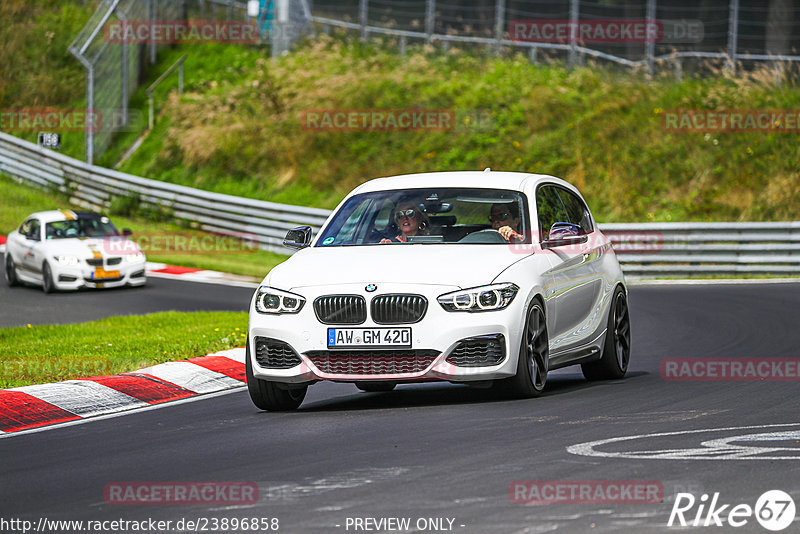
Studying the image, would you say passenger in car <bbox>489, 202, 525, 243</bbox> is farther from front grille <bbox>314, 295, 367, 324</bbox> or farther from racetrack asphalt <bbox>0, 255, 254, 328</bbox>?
racetrack asphalt <bbox>0, 255, 254, 328</bbox>

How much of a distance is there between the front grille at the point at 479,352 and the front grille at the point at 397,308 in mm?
368

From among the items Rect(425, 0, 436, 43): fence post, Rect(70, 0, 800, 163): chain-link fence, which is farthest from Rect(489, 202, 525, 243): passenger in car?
Rect(425, 0, 436, 43): fence post

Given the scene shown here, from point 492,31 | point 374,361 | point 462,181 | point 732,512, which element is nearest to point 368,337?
point 374,361

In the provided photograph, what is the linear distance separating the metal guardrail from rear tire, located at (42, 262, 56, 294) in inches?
258

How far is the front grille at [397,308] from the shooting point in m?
9.10

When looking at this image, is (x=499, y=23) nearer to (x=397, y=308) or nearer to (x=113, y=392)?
(x=113, y=392)

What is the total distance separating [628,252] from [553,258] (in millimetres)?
15218

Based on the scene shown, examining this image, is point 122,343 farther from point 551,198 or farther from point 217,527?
point 217,527

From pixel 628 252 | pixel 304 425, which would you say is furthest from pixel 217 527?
pixel 628 252

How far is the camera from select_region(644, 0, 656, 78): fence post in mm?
31000

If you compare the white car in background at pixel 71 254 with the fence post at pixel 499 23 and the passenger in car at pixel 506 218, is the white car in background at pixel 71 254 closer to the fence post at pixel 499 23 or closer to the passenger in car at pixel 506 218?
the fence post at pixel 499 23

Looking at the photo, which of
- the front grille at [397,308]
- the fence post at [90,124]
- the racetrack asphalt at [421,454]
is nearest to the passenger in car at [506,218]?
the racetrack asphalt at [421,454]

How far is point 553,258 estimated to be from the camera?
1018 cm

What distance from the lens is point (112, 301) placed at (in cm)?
2255
